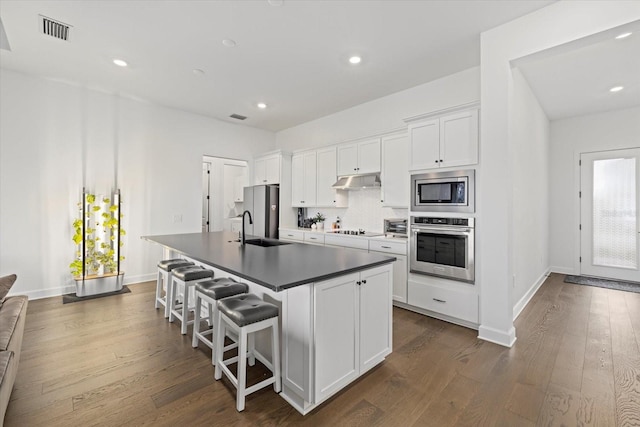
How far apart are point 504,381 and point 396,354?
2.58 feet

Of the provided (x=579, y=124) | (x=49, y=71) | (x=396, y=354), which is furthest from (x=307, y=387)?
(x=579, y=124)

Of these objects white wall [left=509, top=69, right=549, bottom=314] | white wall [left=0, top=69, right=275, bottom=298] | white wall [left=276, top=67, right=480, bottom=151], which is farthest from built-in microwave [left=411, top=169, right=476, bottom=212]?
white wall [left=0, top=69, right=275, bottom=298]

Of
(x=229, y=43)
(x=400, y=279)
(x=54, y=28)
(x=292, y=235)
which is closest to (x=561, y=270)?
(x=400, y=279)

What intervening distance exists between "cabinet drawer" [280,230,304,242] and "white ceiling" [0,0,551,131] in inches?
88.4

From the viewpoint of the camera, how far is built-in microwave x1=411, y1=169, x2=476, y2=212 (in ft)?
9.87

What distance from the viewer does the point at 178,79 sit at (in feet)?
12.7

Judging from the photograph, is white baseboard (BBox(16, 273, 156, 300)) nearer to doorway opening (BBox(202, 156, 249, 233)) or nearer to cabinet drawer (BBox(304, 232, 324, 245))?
doorway opening (BBox(202, 156, 249, 233))

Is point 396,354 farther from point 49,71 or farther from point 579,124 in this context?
point 579,124

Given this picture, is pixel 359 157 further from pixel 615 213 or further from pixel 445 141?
pixel 615 213

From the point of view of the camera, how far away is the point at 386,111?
4473 mm

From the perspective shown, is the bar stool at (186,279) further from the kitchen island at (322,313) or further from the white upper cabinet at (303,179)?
the white upper cabinet at (303,179)

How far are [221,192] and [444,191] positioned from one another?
19.6 feet

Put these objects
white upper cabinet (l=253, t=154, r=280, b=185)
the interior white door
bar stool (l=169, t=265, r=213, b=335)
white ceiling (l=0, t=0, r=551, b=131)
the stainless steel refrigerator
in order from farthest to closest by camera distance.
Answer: the interior white door → white upper cabinet (l=253, t=154, r=280, b=185) → the stainless steel refrigerator → bar stool (l=169, t=265, r=213, b=335) → white ceiling (l=0, t=0, r=551, b=131)

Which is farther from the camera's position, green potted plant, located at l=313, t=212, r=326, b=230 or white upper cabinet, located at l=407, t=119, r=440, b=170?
green potted plant, located at l=313, t=212, r=326, b=230
